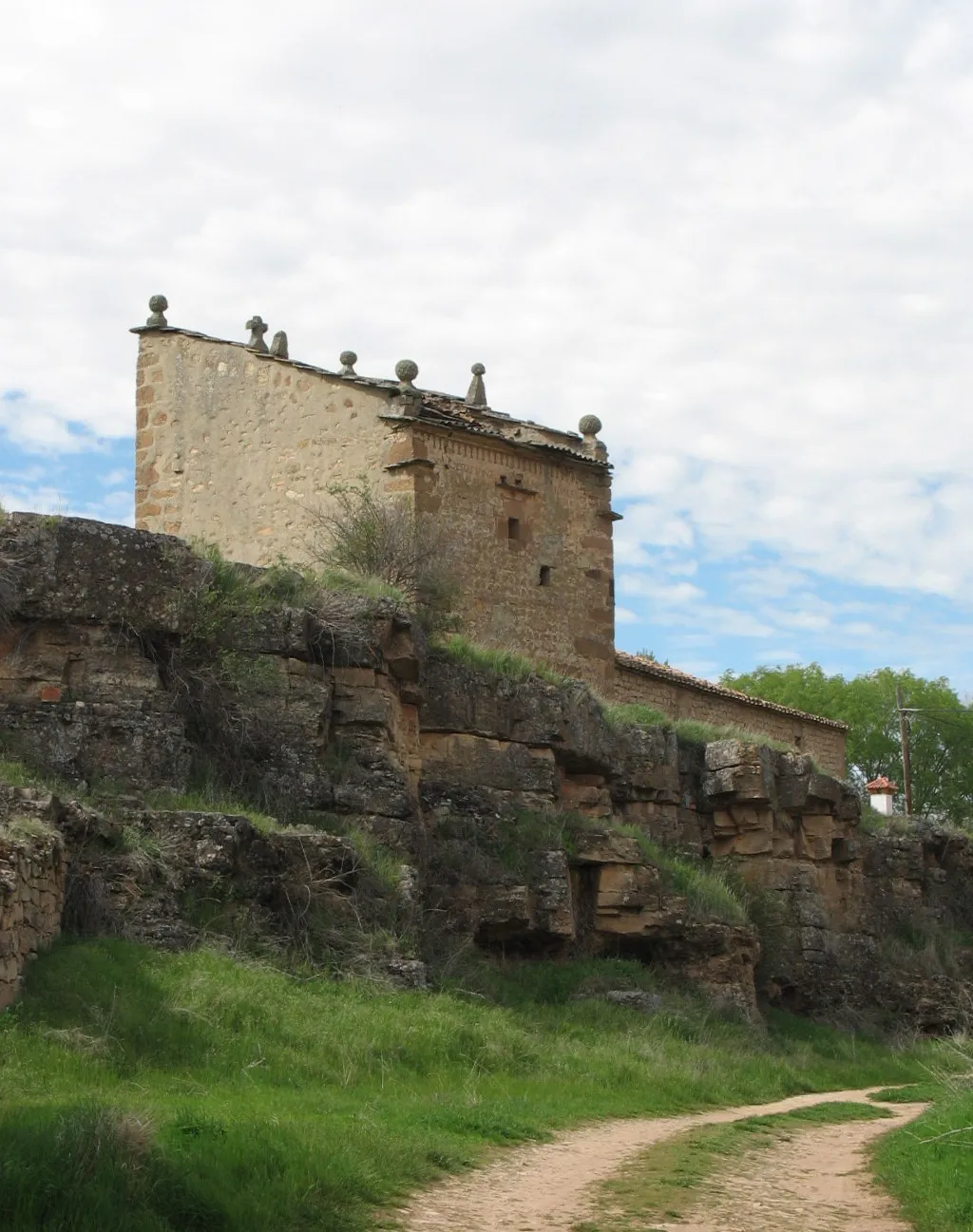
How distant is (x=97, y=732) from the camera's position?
16.4 meters

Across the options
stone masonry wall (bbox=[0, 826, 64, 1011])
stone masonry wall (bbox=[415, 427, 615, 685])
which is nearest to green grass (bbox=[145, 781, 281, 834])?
stone masonry wall (bbox=[0, 826, 64, 1011])

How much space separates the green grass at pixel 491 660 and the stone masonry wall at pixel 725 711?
7.78 meters

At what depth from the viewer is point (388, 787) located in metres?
18.3

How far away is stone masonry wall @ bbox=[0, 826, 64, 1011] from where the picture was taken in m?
11.7

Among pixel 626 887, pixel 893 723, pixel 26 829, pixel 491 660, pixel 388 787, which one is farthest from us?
pixel 893 723

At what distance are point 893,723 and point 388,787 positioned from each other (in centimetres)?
3737

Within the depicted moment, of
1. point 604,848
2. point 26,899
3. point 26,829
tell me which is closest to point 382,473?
point 604,848

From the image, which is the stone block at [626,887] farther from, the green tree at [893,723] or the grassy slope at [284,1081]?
the green tree at [893,723]

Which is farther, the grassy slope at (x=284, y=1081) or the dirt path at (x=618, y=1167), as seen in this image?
the dirt path at (x=618, y=1167)

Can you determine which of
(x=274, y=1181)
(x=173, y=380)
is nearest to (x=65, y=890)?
(x=274, y=1181)

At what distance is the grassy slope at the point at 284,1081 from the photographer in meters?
8.05

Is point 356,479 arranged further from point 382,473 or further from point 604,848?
point 604,848

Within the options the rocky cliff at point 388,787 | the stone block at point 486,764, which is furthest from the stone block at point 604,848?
the stone block at point 486,764

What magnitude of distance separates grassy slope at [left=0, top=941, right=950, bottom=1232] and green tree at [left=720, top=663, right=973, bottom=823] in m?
33.6
